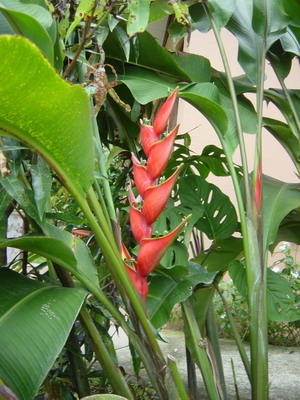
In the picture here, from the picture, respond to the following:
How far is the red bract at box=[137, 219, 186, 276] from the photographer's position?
3.70 feet

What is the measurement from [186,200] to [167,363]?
779 millimetres

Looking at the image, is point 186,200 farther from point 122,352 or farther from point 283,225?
point 122,352

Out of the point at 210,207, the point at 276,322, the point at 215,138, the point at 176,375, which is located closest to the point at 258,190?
the point at 210,207

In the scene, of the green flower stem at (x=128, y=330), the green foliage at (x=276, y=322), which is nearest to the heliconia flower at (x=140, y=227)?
the green flower stem at (x=128, y=330)

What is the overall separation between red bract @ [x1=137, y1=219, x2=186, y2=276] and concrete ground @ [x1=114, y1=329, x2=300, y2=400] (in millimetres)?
789

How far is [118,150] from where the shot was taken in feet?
6.30

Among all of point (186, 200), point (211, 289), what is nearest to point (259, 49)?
point (186, 200)

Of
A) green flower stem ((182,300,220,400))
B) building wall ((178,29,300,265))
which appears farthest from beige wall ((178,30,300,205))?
green flower stem ((182,300,220,400))

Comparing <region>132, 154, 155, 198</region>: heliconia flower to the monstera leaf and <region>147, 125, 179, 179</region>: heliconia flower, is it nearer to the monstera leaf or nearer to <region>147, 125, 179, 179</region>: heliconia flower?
<region>147, 125, 179, 179</region>: heliconia flower

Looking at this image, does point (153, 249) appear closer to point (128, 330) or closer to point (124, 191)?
point (128, 330)

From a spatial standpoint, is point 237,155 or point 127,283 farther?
point 237,155

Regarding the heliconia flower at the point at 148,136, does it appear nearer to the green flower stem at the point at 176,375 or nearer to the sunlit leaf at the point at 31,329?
the sunlit leaf at the point at 31,329

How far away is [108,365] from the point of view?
1.26 m

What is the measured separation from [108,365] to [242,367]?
159 centimetres
